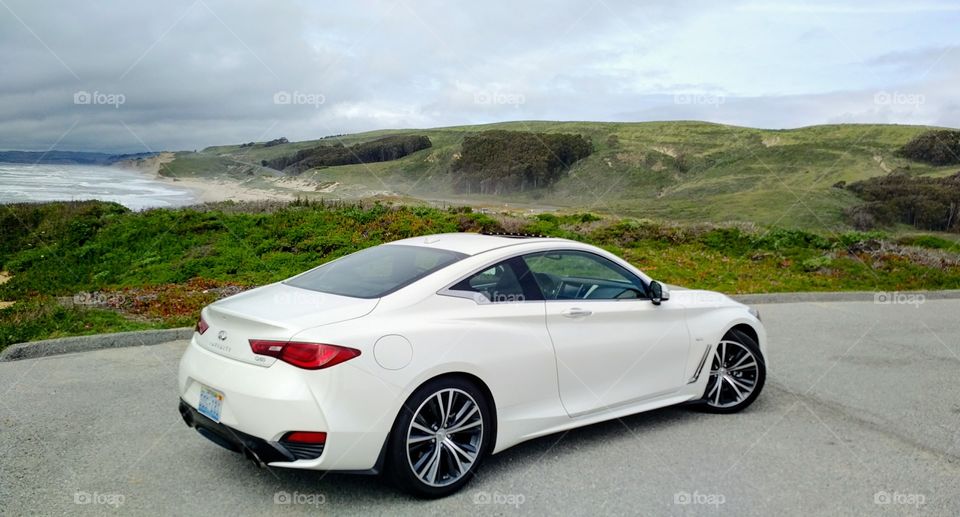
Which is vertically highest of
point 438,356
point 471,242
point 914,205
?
point 471,242

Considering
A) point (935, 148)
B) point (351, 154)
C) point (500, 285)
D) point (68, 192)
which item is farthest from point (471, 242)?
point (351, 154)

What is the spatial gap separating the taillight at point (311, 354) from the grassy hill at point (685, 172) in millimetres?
45855

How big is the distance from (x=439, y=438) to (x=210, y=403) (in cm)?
135

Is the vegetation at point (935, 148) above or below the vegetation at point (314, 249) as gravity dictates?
above

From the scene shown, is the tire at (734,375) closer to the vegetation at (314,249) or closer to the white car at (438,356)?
the white car at (438,356)

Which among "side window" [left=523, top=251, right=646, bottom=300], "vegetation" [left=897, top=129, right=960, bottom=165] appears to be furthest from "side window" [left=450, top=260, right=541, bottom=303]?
"vegetation" [left=897, top=129, right=960, bottom=165]

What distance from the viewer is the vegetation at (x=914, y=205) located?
160ft

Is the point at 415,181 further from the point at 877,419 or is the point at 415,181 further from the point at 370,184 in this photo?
the point at 877,419

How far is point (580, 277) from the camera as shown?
575 centimetres

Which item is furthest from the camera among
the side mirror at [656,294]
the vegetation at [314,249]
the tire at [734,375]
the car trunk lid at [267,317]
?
the vegetation at [314,249]

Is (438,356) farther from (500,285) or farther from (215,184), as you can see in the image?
(215,184)

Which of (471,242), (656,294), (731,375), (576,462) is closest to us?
(576,462)

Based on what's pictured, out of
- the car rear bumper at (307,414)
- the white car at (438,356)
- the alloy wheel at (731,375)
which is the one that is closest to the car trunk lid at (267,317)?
the white car at (438,356)

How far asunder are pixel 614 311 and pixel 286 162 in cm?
7643
